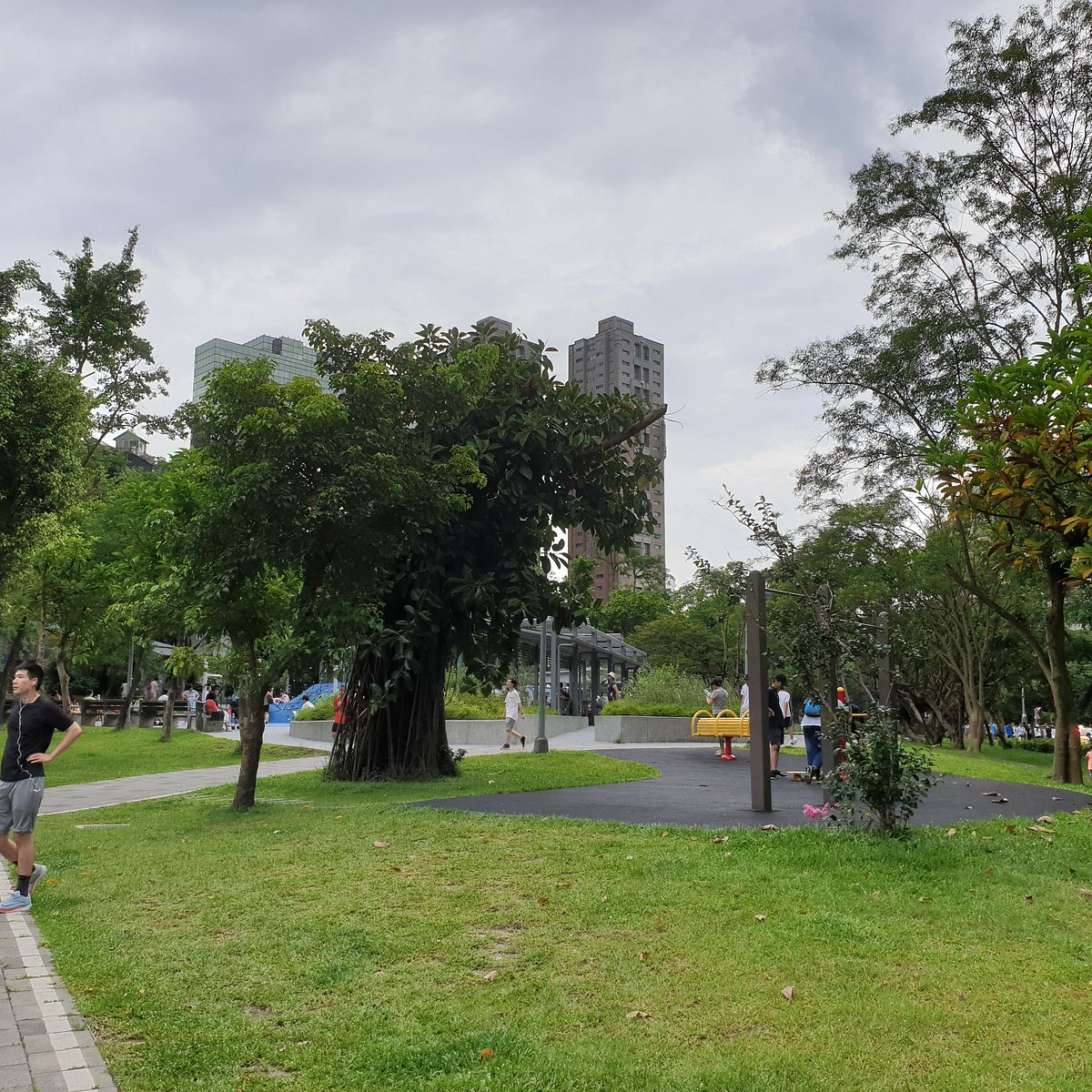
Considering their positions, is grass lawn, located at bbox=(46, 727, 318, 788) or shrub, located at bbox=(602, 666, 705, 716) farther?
shrub, located at bbox=(602, 666, 705, 716)

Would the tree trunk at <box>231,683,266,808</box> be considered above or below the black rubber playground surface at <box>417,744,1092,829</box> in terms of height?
above

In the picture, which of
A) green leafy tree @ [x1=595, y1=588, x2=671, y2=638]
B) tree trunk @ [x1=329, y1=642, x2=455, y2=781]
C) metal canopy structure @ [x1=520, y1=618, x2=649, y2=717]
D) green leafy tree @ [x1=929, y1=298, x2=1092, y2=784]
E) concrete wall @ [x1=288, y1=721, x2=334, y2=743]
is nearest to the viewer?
green leafy tree @ [x1=929, y1=298, x2=1092, y2=784]

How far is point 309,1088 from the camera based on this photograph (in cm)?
372

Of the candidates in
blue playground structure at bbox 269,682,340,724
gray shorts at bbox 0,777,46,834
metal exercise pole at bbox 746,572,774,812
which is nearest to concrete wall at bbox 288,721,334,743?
blue playground structure at bbox 269,682,340,724

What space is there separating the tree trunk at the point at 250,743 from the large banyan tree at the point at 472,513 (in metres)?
1.95

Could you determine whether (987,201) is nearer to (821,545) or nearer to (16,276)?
(821,545)

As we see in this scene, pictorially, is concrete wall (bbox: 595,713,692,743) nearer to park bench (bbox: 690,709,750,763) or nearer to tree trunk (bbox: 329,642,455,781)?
park bench (bbox: 690,709,750,763)

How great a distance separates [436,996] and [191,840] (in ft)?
19.7

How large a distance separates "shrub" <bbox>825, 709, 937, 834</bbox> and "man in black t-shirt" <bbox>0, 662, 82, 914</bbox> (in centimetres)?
614

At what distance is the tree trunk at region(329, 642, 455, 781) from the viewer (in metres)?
15.8

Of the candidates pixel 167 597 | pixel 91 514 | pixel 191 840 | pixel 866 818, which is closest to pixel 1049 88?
pixel 866 818

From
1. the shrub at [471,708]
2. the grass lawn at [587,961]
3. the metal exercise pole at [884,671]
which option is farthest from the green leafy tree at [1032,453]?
the shrub at [471,708]

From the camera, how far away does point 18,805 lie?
23.6 feet

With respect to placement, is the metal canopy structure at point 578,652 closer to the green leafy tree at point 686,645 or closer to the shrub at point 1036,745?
the green leafy tree at point 686,645
